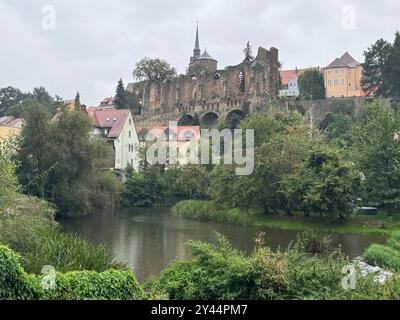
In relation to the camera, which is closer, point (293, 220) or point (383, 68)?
point (293, 220)

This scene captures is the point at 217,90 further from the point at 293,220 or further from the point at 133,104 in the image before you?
the point at 293,220

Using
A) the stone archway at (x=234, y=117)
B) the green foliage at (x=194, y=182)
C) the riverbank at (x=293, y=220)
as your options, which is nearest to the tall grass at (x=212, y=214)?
the riverbank at (x=293, y=220)

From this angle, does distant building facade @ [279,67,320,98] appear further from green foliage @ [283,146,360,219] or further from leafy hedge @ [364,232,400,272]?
leafy hedge @ [364,232,400,272]

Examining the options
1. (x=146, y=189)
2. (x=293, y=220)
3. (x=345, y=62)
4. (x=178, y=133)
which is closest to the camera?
(x=293, y=220)

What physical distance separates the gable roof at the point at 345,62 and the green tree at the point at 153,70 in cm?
3448

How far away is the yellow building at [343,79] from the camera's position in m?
103

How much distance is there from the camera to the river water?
2423cm

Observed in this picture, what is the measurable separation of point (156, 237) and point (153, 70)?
81.3 metres

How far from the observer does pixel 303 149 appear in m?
41.7

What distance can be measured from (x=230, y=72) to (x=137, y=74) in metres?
24.6

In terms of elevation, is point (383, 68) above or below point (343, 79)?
below

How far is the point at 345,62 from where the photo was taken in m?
108

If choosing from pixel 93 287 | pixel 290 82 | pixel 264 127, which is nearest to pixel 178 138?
pixel 264 127
